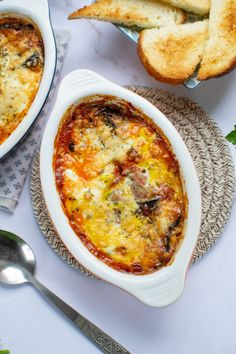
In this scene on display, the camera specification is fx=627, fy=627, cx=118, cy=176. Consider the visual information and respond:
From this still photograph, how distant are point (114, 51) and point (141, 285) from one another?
98 cm

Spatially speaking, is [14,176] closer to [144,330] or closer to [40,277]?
[40,277]

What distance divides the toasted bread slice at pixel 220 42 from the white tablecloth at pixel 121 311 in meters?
0.24

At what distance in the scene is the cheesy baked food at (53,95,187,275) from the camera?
7.13ft

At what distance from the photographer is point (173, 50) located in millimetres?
2359

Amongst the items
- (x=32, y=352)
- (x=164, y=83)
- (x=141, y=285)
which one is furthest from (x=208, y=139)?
(x=32, y=352)

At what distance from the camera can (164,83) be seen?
245 centimetres

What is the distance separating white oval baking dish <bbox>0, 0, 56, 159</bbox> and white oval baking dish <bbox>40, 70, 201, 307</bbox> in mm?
101

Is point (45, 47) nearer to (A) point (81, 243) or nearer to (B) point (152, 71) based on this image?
(B) point (152, 71)

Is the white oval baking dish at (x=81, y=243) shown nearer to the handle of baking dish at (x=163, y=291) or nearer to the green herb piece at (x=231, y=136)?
the handle of baking dish at (x=163, y=291)

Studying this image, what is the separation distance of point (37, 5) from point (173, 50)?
1.74ft

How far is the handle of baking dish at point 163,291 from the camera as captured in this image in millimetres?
2053

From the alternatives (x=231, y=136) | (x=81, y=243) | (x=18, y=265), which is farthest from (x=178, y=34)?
(x=18, y=265)

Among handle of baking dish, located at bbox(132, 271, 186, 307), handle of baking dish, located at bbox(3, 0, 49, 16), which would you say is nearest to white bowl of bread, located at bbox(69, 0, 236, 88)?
handle of baking dish, located at bbox(3, 0, 49, 16)

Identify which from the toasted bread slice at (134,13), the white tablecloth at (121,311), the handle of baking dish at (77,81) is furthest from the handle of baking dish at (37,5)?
the white tablecloth at (121,311)
